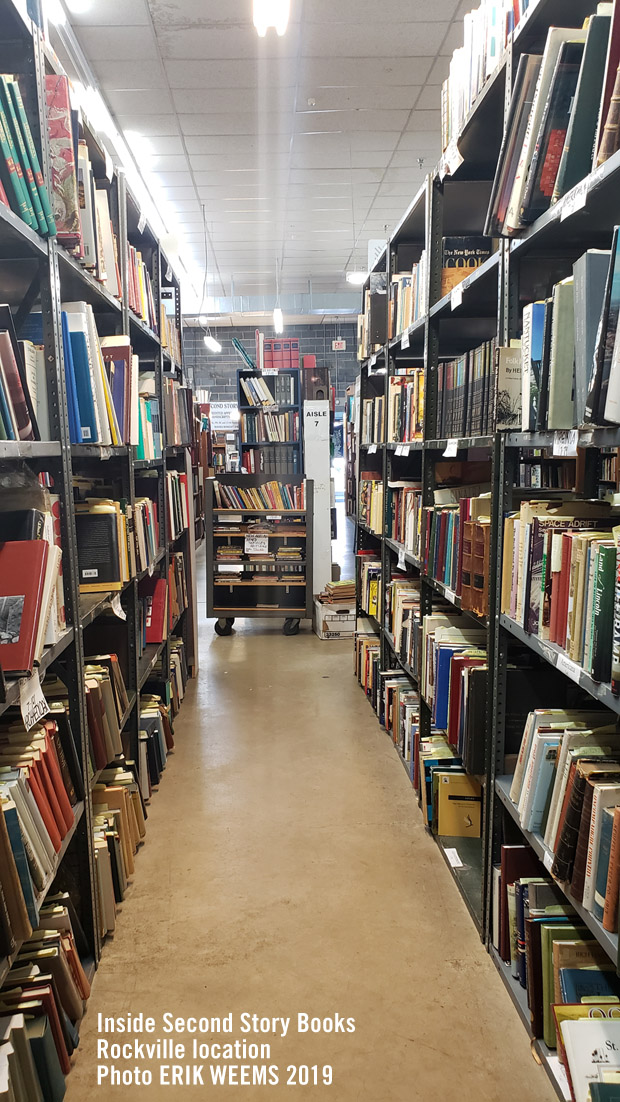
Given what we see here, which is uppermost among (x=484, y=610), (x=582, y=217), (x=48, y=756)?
(x=582, y=217)

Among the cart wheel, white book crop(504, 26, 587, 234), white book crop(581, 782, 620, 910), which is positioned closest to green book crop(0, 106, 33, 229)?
white book crop(504, 26, 587, 234)

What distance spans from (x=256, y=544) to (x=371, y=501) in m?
1.77

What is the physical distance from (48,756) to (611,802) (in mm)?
1281

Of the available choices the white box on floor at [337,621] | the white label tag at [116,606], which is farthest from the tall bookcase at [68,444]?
the white box on floor at [337,621]

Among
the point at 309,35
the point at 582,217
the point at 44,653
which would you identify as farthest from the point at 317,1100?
the point at 309,35

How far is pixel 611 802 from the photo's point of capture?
4.77ft

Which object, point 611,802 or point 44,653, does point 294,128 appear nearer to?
point 44,653

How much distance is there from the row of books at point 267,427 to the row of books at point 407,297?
333cm

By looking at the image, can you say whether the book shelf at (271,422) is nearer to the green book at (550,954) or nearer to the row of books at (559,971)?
the row of books at (559,971)

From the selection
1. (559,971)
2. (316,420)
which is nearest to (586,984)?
(559,971)

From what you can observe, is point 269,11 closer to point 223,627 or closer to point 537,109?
point 537,109

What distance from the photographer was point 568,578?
1.64 meters

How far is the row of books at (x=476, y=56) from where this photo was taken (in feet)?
6.62

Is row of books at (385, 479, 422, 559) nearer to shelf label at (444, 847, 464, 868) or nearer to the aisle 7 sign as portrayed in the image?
shelf label at (444, 847, 464, 868)
